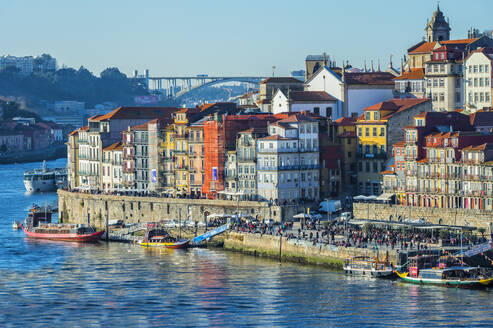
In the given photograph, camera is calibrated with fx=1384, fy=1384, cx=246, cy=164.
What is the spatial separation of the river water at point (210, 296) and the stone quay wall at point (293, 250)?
1.26m

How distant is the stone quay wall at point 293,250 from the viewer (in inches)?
3903

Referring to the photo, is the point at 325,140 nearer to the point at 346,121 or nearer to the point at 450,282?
the point at 346,121

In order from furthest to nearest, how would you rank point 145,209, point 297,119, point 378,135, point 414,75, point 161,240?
point 414,75
point 145,209
point 378,135
point 297,119
point 161,240

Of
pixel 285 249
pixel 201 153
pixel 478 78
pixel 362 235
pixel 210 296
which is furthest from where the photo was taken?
pixel 478 78

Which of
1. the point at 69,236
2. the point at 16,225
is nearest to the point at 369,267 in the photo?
the point at 69,236

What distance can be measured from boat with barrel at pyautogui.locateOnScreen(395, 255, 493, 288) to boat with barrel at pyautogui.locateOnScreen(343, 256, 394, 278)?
3.54ft

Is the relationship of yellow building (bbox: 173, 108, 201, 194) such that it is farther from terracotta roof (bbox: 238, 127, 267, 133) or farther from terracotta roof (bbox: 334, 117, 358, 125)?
terracotta roof (bbox: 334, 117, 358, 125)

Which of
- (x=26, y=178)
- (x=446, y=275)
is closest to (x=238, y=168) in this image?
(x=446, y=275)

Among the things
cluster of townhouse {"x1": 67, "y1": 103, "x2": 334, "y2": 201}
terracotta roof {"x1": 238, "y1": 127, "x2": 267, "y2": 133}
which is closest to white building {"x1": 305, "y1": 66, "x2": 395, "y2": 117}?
cluster of townhouse {"x1": 67, "y1": 103, "x2": 334, "y2": 201}

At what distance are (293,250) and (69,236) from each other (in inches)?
1169

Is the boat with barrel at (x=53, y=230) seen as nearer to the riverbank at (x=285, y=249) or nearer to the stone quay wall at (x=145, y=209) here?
the stone quay wall at (x=145, y=209)

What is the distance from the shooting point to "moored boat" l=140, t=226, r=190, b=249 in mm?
115625

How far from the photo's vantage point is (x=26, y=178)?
191 m

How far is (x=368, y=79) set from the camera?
139500mm
